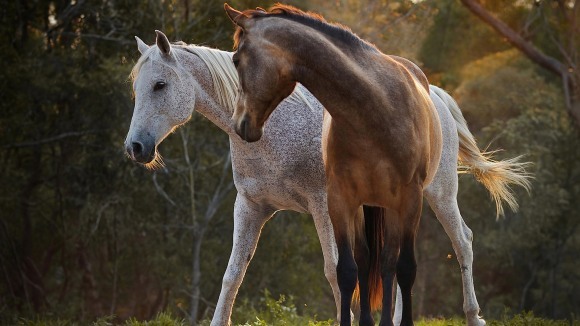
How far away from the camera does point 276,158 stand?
6898mm

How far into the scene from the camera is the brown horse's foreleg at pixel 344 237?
5703 millimetres

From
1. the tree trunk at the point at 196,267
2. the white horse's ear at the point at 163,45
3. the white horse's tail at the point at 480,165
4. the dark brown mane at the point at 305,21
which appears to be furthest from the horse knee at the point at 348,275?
the tree trunk at the point at 196,267

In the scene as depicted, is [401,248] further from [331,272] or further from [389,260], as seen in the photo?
[331,272]


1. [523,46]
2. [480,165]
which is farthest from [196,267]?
[480,165]

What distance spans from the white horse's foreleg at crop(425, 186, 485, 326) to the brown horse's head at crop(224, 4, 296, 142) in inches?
103

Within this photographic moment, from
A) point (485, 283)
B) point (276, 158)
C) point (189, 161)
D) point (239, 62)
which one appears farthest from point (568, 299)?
point (239, 62)

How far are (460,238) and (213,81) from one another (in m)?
2.40

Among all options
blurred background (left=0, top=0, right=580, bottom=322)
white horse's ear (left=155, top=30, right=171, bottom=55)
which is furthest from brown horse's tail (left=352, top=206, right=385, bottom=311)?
blurred background (left=0, top=0, right=580, bottom=322)

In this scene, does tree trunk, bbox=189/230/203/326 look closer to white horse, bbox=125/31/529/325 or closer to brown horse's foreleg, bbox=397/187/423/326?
white horse, bbox=125/31/529/325

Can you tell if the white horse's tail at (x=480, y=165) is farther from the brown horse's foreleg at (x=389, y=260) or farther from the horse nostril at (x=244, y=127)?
the horse nostril at (x=244, y=127)

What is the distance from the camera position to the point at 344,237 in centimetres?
572

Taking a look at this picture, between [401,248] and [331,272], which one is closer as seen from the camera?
[401,248]

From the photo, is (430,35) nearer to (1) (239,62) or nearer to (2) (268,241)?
(2) (268,241)

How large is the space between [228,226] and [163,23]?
5.35m
